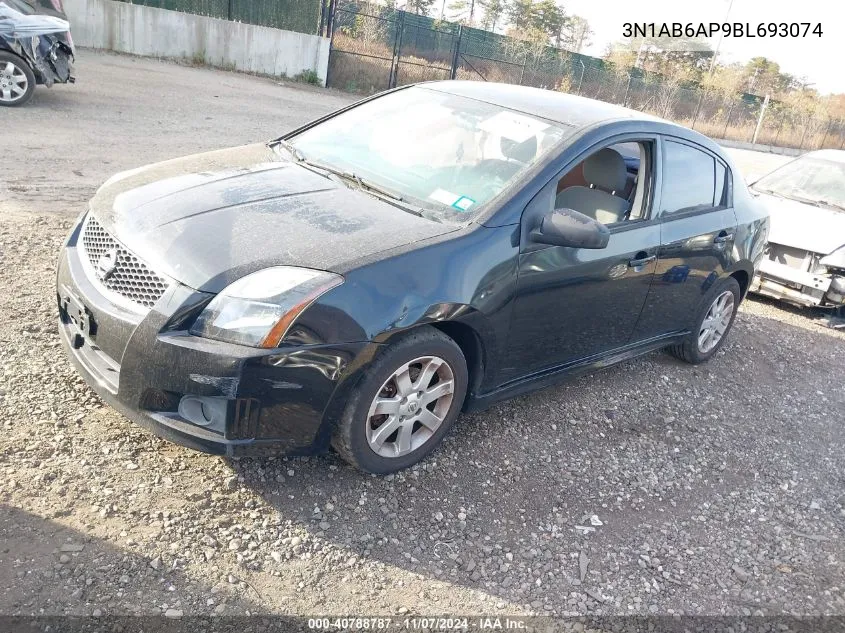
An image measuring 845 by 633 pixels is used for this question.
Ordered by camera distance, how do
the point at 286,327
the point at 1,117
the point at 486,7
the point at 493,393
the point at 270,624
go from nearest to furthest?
1. the point at 270,624
2. the point at 286,327
3. the point at 493,393
4. the point at 1,117
5. the point at 486,7

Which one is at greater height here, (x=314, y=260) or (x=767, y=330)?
(x=314, y=260)

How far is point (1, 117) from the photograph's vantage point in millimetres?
9062

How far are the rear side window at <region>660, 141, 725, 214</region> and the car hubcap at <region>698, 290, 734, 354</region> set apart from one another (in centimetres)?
82

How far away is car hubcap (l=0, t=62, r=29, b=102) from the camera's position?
956cm

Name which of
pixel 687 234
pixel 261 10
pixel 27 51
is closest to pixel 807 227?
pixel 687 234

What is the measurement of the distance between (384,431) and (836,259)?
5.56m

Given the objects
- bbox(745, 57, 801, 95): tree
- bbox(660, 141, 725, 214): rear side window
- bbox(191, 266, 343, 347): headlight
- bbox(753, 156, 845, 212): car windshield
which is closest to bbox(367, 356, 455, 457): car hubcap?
bbox(191, 266, 343, 347): headlight

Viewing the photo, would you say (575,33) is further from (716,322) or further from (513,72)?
(716,322)

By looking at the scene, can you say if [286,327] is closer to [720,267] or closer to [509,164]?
[509,164]

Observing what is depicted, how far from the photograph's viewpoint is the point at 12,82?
9.64m

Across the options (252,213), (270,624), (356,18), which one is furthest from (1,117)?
(356,18)

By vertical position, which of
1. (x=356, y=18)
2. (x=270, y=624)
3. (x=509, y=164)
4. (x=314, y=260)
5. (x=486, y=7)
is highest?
(x=486, y=7)

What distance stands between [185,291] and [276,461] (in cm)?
97

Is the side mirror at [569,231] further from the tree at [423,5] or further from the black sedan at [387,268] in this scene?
the tree at [423,5]
